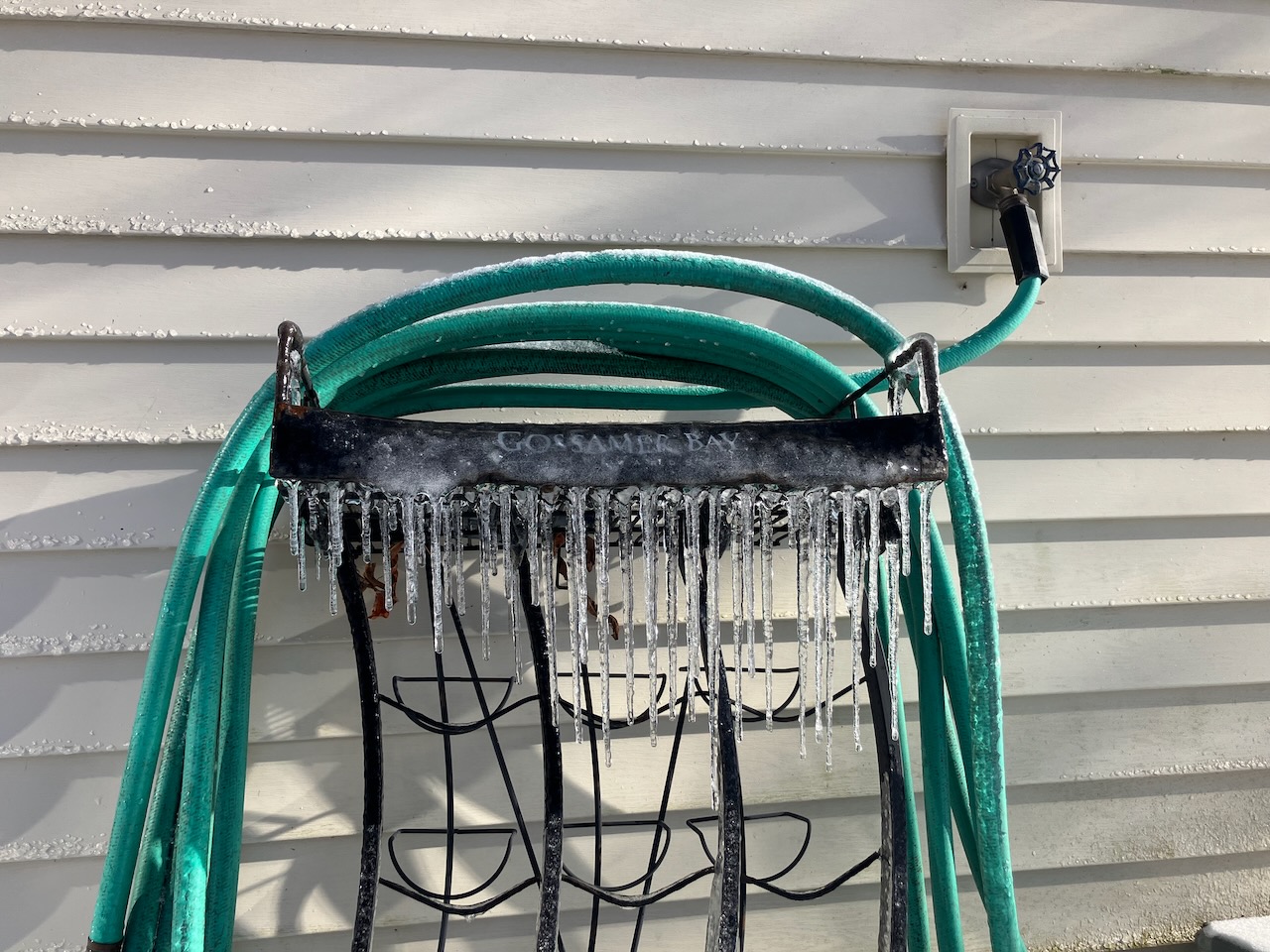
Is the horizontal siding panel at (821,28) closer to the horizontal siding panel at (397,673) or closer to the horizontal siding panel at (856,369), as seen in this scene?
the horizontal siding panel at (856,369)

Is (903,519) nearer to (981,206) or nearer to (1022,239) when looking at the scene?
(1022,239)

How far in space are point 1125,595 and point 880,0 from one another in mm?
1192

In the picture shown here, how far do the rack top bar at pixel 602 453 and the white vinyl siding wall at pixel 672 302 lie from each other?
0.57m

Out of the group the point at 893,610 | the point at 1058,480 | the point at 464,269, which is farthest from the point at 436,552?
the point at 1058,480

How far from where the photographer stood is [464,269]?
56.2 inches

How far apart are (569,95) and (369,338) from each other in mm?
644

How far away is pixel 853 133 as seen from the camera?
4.85ft

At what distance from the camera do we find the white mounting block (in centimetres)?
149

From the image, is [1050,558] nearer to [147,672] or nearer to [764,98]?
[764,98]

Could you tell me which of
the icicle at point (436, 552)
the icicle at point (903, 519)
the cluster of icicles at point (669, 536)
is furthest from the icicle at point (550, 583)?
the icicle at point (903, 519)

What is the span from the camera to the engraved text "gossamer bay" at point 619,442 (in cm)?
88

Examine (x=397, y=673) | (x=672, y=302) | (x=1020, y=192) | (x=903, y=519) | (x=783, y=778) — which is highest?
(x=1020, y=192)

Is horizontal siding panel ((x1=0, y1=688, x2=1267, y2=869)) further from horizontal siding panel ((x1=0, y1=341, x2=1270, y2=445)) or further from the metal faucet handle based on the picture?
the metal faucet handle

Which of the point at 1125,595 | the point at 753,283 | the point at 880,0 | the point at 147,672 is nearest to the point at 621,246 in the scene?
the point at 753,283
